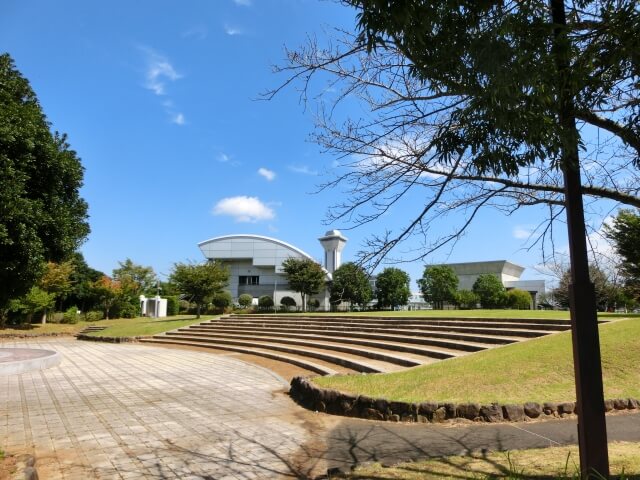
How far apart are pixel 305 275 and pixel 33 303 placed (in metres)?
19.6

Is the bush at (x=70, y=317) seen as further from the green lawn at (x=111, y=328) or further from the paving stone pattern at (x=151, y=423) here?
the paving stone pattern at (x=151, y=423)

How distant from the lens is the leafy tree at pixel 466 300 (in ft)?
142

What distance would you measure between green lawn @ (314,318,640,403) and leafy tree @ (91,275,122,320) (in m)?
35.3

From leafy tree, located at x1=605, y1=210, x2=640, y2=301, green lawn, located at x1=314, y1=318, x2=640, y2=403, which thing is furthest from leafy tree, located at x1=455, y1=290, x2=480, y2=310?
green lawn, located at x1=314, y1=318, x2=640, y2=403

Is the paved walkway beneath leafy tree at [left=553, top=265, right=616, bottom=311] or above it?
beneath

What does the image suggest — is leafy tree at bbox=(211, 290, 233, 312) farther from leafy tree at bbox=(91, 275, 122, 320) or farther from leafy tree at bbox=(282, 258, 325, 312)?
leafy tree at bbox=(91, 275, 122, 320)

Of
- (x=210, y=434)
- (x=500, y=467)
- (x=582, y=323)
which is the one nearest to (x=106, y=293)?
(x=210, y=434)

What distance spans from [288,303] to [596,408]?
4338cm

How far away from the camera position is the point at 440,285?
43281 millimetres

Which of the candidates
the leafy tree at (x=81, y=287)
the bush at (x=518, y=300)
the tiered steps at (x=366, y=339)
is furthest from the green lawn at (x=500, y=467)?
the leafy tree at (x=81, y=287)

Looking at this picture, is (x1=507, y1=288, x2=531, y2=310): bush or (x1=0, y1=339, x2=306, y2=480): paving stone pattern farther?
(x1=507, y1=288, x2=531, y2=310): bush

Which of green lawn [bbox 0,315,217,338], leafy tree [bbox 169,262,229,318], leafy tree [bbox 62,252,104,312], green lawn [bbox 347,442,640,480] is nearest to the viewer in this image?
green lawn [bbox 347,442,640,480]

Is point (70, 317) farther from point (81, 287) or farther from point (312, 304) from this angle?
point (312, 304)

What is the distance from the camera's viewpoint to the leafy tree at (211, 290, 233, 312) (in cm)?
3562
